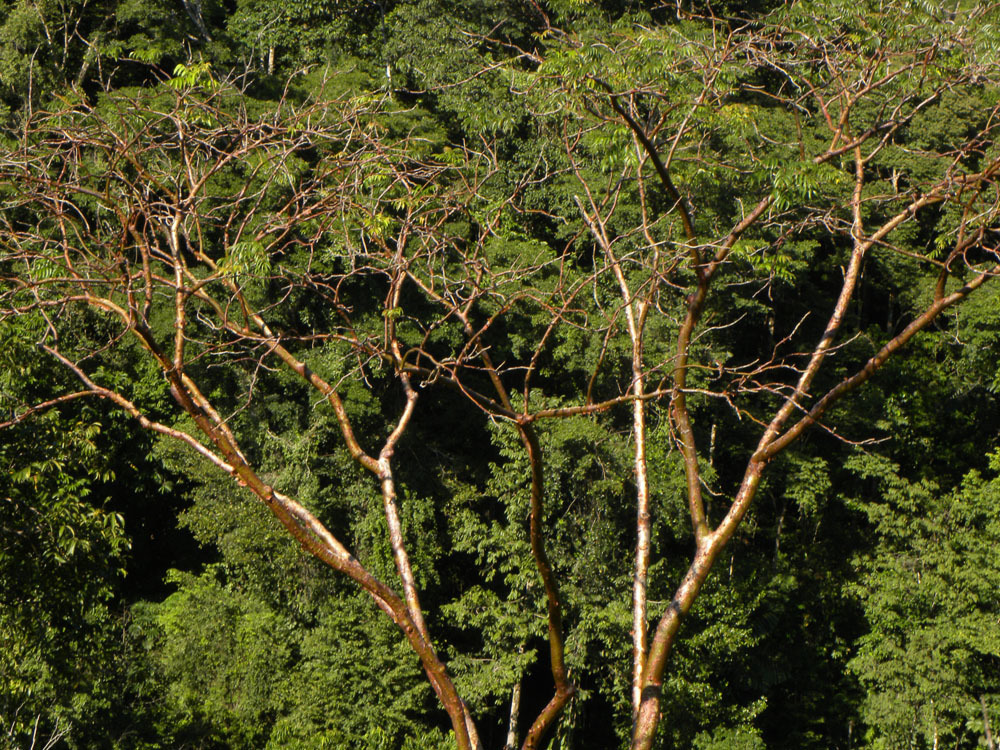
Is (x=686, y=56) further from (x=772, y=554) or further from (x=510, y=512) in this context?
(x=772, y=554)

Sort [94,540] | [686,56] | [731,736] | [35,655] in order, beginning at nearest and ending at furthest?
1. [686,56]
2. [94,540]
3. [35,655]
4. [731,736]

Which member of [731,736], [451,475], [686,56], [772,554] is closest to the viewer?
[686,56]

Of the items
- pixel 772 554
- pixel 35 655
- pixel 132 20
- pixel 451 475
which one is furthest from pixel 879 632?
pixel 132 20

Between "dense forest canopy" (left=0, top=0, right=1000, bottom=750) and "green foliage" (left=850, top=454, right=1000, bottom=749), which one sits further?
"green foliage" (left=850, top=454, right=1000, bottom=749)

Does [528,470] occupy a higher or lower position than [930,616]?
higher

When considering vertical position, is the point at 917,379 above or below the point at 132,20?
below

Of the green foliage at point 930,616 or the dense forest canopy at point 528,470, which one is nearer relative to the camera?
the dense forest canopy at point 528,470

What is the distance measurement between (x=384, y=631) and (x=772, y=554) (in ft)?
22.2

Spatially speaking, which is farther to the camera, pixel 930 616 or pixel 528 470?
pixel 930 616

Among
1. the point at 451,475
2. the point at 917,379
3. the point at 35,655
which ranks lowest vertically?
the point at 451,475

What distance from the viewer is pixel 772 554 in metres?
16.4

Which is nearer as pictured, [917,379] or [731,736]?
[731,736]

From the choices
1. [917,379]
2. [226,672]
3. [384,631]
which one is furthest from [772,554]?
[226,672]

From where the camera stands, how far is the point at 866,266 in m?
18.4
